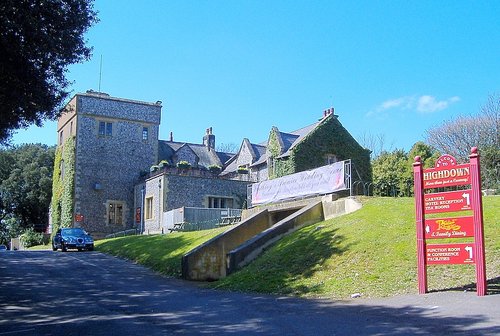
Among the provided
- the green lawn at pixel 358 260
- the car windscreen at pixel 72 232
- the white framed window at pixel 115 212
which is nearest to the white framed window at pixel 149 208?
the white framed window at pixel 115 212

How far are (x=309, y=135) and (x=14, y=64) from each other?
94.9 ft

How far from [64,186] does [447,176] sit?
40742mm

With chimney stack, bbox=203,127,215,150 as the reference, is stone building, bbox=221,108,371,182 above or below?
below

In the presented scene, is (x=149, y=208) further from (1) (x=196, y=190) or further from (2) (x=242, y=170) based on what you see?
(2) (x=242, y=170)

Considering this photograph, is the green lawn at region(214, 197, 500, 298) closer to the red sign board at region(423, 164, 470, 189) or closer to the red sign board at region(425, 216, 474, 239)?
the red sign board at region(425, 216, 474, 239)

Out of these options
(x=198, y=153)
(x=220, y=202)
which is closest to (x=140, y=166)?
(x=220, y=202)

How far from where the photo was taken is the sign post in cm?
1062

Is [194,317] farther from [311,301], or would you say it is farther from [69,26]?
[69,26]

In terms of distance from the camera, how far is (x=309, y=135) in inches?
1570

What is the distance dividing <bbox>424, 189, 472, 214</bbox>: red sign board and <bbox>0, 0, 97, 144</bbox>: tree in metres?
10.2

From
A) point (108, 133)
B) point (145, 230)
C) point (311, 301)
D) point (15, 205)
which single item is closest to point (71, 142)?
point (108, 133)

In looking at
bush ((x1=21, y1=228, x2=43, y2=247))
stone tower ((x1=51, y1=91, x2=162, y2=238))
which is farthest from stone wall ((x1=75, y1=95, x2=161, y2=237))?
bush ((x1=21, y1=228, x2=43, y2=247))

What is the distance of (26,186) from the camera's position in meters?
58.7

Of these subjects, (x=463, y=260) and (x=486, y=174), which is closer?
(x=463, y=260)
